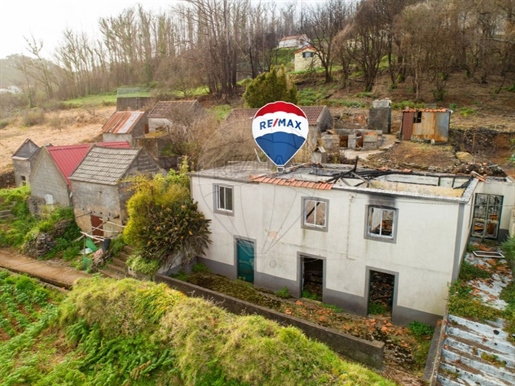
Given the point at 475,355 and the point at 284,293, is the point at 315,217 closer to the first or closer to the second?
the point at 284,293

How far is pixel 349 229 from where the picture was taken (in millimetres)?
13648

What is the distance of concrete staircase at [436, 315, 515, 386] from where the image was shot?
30.6ft

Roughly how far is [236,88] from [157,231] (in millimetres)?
32986

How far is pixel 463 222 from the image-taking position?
38.9ft

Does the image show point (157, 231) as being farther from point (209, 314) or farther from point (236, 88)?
point (236, 88)

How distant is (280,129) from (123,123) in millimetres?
23438

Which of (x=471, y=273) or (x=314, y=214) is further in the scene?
(x=314, y=214)

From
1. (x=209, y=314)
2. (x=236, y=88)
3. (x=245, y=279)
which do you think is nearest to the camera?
(x=209, y=314)

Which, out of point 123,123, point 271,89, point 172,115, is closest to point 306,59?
point 271,89

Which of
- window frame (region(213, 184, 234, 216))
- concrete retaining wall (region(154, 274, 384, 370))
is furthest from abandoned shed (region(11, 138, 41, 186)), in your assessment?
concrete retaining wall (region(154, 274, 384, 370))

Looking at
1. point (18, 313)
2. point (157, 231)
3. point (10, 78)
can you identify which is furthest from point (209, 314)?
point (10, 78)

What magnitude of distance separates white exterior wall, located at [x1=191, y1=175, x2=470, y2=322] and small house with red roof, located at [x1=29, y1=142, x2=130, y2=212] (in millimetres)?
9194

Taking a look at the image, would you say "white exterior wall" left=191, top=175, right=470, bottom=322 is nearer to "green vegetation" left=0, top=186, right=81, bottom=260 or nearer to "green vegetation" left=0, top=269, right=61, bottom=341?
"green vegetation" left=0, top=269, right=61, bottom=341

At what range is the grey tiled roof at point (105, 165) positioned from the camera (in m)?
19.1
